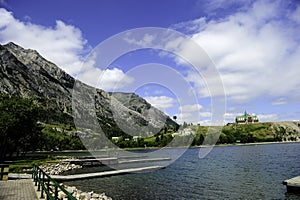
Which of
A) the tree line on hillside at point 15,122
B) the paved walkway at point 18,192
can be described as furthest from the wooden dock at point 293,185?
the tree line on hillside at point 15,122

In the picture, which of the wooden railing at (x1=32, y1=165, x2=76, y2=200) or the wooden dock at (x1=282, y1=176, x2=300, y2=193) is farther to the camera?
the wooden dock at (x1=282, y1=176, x2=300, y2=193)

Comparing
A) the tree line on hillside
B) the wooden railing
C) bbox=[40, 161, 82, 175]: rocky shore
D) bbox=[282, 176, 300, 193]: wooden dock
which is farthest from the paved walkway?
the tree line on hillside

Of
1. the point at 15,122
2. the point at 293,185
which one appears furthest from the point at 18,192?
the point at 15,122

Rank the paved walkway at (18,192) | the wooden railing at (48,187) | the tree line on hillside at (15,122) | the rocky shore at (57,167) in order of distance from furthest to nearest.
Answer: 1. the tree line on hillside at (15,122)
2. the rocky shore at (57,167)
3. the paved walkway at (18,192)
4. the wooden railing at (48,187)

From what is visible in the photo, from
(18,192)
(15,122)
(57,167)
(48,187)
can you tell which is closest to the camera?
(48,187)

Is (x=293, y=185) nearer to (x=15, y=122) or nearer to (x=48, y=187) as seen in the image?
(x=48, y=187)

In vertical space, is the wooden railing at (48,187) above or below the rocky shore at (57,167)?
above

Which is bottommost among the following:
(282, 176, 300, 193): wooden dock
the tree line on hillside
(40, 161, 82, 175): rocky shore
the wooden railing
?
(40, 161, 82, 175): rocky shore

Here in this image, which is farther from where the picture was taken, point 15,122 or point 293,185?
point 15,122

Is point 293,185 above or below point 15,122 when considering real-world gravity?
below

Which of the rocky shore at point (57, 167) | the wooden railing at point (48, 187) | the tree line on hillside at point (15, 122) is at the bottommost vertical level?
the rocky shore at point (57, 167)

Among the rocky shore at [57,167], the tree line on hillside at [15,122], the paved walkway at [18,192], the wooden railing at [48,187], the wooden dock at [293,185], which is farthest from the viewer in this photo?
the tree line on hillside at [15,122]

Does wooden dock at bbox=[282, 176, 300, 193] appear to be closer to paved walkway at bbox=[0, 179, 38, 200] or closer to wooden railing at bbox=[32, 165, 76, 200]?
wooden railing at bbox=[32, 165, 76, 200]

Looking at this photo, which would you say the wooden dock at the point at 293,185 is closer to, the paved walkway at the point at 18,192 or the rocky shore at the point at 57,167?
the paved walkway at the point at 18,192
